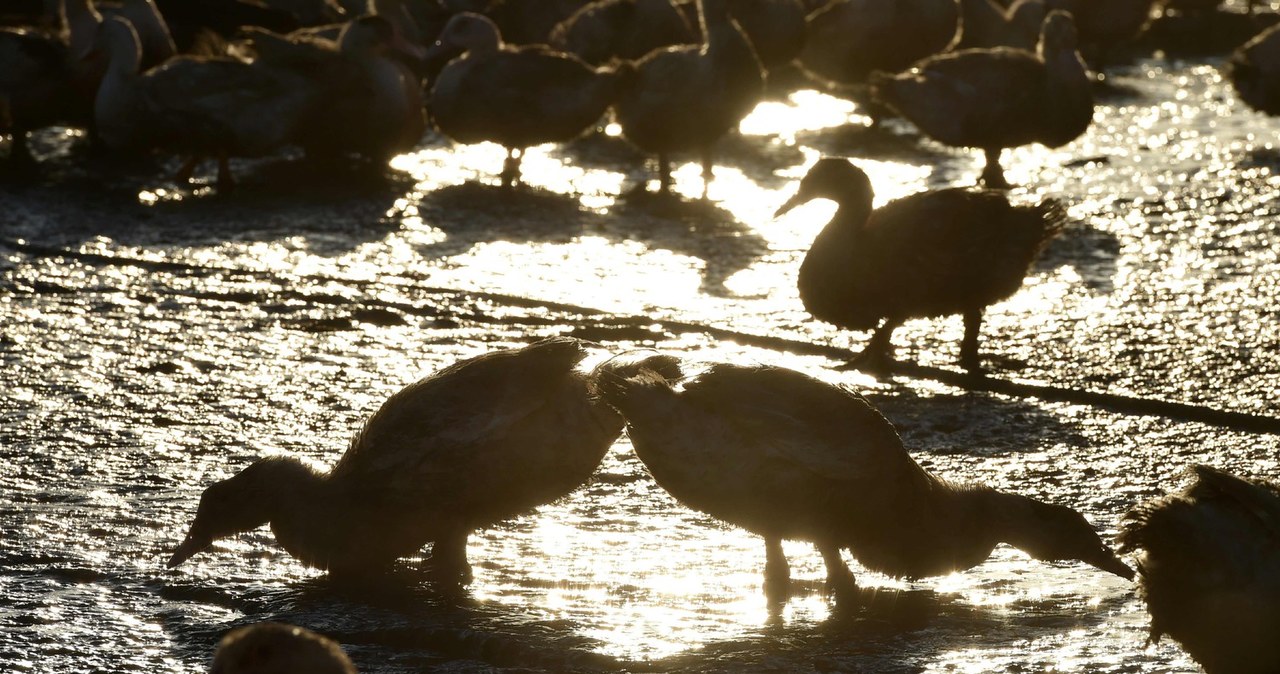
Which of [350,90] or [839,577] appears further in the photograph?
[350,90]

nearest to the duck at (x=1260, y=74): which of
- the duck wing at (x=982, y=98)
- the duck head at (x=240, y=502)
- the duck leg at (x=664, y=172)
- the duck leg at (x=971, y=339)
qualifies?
the duck wing at (x=982, y=98)

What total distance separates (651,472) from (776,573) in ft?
1.59

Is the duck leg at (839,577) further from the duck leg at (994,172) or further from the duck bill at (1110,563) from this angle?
the duck leg at (994,172)

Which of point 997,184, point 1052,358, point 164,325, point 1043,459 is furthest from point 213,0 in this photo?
point 1043,459

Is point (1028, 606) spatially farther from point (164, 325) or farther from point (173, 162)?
point (173, 162)

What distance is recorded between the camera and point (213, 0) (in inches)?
677

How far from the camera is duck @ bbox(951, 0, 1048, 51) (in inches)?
619

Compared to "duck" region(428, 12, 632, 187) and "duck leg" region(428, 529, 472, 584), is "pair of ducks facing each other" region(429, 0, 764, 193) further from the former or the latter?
"duck leg" region(428, 529, 472, 584)

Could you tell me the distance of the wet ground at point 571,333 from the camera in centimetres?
497

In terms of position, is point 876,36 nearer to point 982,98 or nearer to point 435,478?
point 982,98

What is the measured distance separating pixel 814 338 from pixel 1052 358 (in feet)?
3.78

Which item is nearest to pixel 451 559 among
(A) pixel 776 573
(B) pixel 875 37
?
(A) pixel 776 573

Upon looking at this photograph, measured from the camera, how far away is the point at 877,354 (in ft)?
26.1

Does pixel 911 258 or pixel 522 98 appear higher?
pixel 522 98
